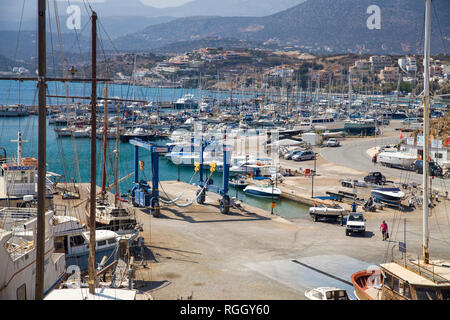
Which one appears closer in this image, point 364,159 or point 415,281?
point 415,281

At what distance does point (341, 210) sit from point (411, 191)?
28.9 feet

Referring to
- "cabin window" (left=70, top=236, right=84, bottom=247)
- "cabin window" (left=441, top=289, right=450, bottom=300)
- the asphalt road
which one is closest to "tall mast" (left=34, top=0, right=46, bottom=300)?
"cabin window" (left=441, top=289, right=450, bottom=300)

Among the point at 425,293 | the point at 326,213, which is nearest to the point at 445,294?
the point at 425,293

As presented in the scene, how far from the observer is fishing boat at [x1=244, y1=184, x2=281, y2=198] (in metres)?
35.7

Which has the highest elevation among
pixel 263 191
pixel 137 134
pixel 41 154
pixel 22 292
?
pixel 41 154

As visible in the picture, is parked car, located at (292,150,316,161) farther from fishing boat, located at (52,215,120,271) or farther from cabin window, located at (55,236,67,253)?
cabin window, located at (55,236,67,253)

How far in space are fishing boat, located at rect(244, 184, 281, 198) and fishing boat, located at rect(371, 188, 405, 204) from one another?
6489 millimetres

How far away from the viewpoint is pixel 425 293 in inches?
454

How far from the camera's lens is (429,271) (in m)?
11.9

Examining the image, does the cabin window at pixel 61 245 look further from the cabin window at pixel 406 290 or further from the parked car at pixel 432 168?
the parked car at pixel 432 168

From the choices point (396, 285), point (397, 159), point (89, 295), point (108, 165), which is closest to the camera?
point (89, 295)

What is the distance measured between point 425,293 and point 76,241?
1156 centimetres

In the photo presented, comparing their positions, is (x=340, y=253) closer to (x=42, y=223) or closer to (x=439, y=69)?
(x=42, y=223)

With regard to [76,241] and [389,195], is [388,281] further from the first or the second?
[389,195]
